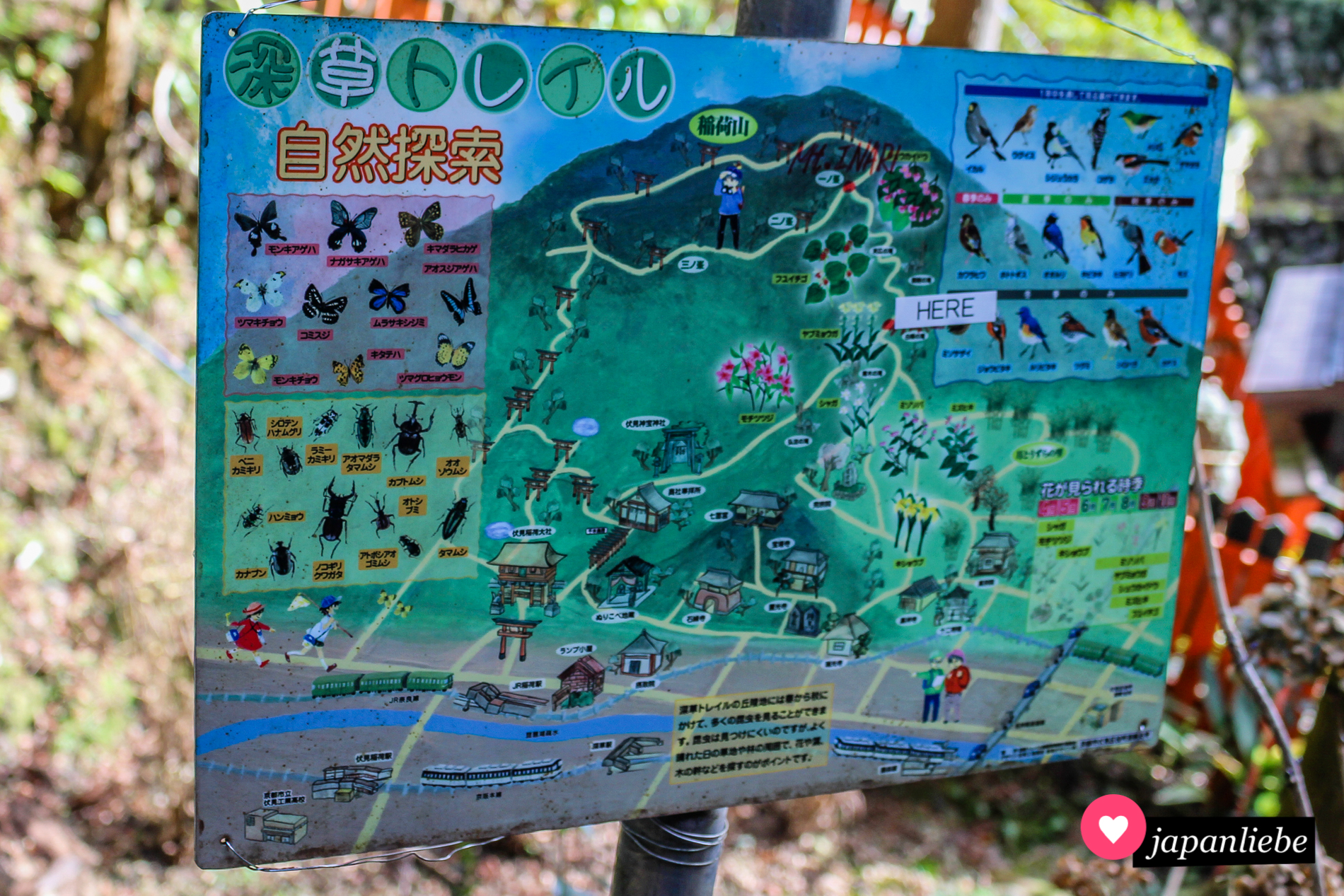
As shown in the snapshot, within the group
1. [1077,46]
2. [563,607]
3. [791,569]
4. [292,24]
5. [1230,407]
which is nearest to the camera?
[292,24]

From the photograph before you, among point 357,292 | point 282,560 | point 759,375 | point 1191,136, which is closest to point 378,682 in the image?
point 282,560

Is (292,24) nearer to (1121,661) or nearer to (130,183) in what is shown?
(1121,661)

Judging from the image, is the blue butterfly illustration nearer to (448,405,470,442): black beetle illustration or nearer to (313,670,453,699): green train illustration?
(448,405,470,442): black beetle illustration

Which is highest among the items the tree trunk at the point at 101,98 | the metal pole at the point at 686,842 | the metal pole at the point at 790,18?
the tree trunk at the point at 101,98


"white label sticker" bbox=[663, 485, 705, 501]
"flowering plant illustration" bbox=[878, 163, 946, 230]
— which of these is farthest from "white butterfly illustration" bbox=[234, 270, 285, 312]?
"flowering plant illustration" bbox=[878, 163, 946, 230]

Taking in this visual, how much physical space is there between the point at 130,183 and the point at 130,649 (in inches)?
79.0

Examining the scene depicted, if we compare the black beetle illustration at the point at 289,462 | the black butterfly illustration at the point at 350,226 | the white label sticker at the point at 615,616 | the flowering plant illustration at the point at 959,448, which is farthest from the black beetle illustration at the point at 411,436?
the flowering plant illustration at the point at 959,448

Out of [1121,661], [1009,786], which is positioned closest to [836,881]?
[1009,786]

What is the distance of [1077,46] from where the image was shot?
6.62 m

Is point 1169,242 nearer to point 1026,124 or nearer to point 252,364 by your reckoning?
point 1026,124

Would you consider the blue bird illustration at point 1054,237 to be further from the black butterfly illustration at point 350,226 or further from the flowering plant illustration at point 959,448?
the black butterfly illustration at point 350,226

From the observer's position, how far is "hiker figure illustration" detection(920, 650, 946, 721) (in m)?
1.78

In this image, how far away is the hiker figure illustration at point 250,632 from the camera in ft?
4.58

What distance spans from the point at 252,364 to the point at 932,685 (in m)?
1.21
